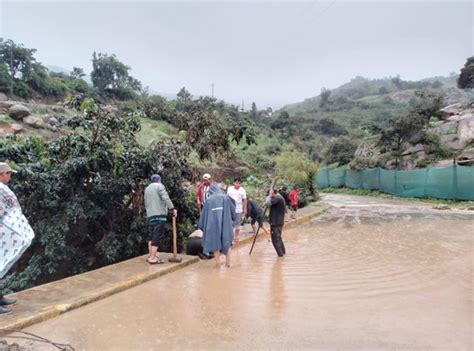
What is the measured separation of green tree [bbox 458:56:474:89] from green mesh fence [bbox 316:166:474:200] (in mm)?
12401

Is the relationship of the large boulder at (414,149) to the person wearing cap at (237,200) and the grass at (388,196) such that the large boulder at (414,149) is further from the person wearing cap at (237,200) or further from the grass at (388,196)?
the person wearing cap at (237,200)

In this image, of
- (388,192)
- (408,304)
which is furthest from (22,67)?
(408,304)

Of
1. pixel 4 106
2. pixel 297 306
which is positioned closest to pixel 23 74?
pixel 4 106

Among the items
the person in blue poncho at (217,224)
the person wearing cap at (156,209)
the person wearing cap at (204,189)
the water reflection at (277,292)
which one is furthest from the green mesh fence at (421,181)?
the person wearing cap at (156,209)

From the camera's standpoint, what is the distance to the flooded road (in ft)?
13.6

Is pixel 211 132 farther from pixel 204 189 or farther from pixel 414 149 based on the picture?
pixel 414 149

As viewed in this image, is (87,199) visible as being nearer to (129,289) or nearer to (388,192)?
(129,289)

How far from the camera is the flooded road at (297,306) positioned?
13.6 feet

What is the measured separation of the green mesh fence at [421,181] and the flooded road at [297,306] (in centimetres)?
1121

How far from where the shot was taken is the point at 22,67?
36.2m

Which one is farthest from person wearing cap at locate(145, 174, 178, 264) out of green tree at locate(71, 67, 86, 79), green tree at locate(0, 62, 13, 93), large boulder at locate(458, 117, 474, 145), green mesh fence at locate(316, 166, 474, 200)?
green tree at locate(71, 67, 86, 79)

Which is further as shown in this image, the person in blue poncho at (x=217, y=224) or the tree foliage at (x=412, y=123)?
the tree foliage at (x=412, y=123)

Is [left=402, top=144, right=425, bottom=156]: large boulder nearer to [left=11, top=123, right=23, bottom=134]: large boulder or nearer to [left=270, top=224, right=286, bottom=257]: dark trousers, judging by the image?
[left=270, top=224, right=286, bottom=257]: dark trousers

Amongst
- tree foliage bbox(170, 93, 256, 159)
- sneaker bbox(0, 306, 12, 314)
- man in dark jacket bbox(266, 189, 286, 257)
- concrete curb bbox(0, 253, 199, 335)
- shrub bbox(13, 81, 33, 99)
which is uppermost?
shrub bbox(13, 81, 33, 99)
